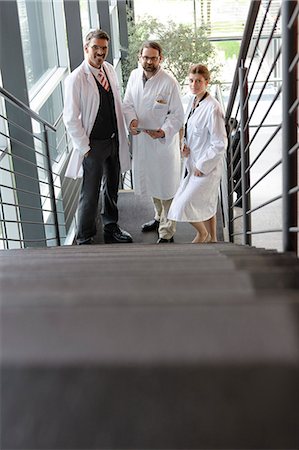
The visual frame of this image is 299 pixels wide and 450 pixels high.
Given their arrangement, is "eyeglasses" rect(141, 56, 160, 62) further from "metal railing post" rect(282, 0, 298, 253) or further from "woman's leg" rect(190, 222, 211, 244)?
"metal railing post" rect(282, 0, 298, 253)

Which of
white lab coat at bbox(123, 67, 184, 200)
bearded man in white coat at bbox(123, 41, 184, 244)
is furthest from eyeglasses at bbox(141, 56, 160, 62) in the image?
white lab coat at bbox(123, 67, 184, 200)

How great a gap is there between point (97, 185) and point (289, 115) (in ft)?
8.27

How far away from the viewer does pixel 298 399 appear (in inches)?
31.3

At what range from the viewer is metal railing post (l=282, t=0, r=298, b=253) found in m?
1.97

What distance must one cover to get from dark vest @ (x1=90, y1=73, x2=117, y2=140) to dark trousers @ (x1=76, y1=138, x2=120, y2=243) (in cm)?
5

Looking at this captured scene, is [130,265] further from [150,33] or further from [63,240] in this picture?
[150,33]

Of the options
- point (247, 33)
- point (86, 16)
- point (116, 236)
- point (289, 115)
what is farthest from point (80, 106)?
point (86, 16)

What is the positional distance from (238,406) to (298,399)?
0.25 ft

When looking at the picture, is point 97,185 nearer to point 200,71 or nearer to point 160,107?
point 160,107

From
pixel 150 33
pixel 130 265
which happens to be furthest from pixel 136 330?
pixel 150 33

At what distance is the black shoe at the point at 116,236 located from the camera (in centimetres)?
464

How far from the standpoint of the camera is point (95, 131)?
13.9 feet

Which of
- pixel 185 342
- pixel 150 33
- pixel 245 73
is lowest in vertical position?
pixel 185 342

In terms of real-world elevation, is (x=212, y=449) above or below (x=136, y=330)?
below
